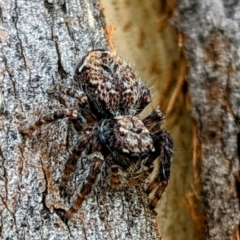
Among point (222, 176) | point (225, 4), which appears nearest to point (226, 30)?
point (225, 4)

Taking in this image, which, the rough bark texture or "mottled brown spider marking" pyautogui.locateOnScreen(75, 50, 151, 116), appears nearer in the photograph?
"mottled brown spider marking" pyautogui.locateOnScreen(75, 50, 151, 116)

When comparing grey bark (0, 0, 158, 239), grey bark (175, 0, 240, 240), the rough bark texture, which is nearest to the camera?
grey bark (0, 0, 158, 239)

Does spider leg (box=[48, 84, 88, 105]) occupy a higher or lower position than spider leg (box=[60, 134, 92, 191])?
higher

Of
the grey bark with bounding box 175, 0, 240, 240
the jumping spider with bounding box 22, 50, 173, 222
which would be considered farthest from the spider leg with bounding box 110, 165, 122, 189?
the grey bark with bounding box 175, 0, 240, 240

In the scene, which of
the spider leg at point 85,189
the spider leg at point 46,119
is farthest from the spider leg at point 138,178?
the spider leg at point 46,119

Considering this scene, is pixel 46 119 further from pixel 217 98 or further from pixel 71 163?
pixel 217 98

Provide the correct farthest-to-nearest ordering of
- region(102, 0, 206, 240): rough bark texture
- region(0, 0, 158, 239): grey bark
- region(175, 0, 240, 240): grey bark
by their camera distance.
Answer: region(102, 0, 206, 240): rough bark texture < region(175, 0, 240, 240): grey bark < region(0, 0, 158, 239): grey bark

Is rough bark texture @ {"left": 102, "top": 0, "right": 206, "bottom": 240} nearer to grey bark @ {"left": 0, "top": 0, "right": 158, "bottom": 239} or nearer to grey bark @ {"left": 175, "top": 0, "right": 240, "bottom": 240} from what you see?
grey bark @ {"left": 175, "top": 0, "right": 240, "bottom": 240}
